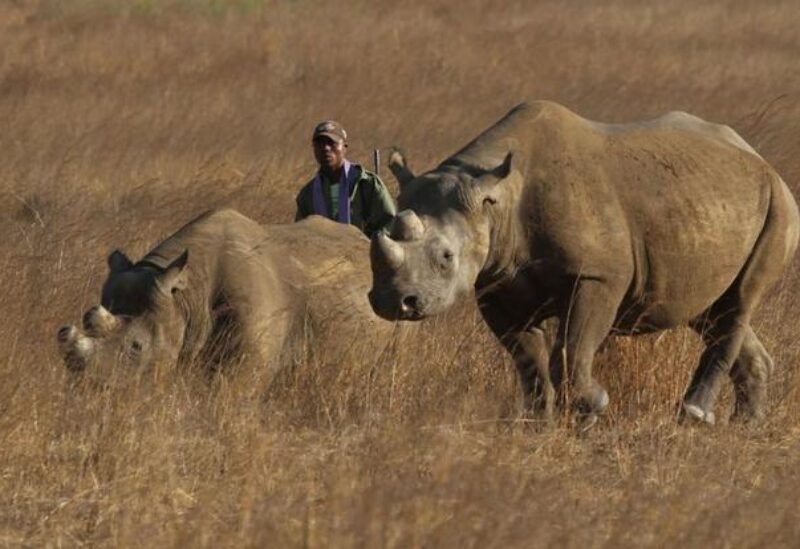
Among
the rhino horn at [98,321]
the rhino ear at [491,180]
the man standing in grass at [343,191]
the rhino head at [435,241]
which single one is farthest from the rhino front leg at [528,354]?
the man standing in grass at [343,191]

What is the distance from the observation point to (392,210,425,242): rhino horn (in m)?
7.20

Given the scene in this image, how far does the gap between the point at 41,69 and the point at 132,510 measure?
1395 cm

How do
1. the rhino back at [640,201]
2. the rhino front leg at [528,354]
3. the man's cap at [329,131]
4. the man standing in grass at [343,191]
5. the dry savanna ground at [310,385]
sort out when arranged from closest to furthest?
1. the dry savanna ground at [310,385]
2. the rhino back at [640,201]
3. the rhino front leg at [528,354]
4. the man's cap at [329,131]
5. the man standing in grass at [343,191]

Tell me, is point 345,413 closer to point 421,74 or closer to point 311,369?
point 311,369

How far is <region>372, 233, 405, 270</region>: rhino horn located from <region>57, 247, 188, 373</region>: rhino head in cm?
183

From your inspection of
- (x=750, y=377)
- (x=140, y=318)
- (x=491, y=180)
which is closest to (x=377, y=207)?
(x=140, y=318)

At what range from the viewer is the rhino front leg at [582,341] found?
7727 millimetres

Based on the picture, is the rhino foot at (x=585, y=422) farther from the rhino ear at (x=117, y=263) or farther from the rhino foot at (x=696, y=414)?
the rhino ear at (x=117, y=263)

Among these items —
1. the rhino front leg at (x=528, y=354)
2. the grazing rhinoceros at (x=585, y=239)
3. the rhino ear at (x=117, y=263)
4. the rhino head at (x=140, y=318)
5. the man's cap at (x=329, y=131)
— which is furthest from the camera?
the man's cap at (x=329, y=131)

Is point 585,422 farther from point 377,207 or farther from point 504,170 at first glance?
point 377,207

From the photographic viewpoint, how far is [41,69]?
776 inches

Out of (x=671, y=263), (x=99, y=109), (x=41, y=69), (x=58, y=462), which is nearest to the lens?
(x=58, y=462)

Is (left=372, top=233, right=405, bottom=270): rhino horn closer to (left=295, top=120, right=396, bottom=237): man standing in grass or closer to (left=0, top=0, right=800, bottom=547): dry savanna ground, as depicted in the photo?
(left=0, top=0, right=800, bottom=547): dry savanna ground

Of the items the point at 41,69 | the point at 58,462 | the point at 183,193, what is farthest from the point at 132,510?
the point at 41,69
